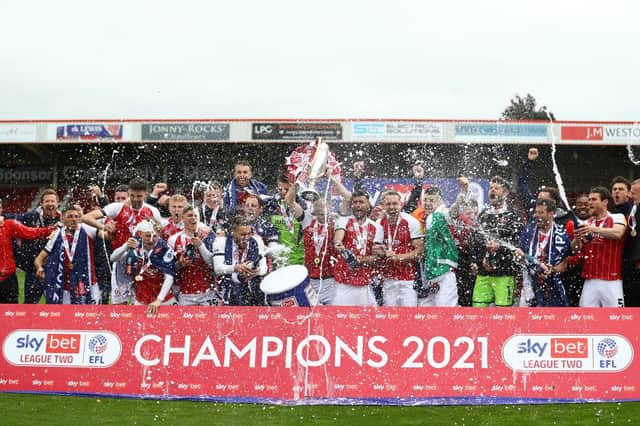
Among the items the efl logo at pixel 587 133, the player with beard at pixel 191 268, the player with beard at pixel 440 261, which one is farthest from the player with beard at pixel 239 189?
the efl logo at pixel 587 133

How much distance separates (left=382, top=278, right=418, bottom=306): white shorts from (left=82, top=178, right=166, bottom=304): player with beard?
2.55m

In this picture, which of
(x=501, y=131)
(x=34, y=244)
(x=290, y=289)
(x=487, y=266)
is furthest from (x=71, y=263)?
(x=501, y=131)

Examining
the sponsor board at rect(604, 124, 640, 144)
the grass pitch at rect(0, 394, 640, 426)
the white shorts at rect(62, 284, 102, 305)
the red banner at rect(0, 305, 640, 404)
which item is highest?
the sponsor board at rect(604, 124, 640, 144)

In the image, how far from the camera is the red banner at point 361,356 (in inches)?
230

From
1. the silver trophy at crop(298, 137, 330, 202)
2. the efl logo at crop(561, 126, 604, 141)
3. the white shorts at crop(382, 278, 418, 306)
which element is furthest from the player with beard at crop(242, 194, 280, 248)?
the efl logo at crop(561, 126, 604, 141)

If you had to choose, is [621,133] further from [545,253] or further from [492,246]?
[545,253]

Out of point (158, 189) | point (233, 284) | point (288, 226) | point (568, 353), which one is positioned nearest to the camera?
point (568, 353)

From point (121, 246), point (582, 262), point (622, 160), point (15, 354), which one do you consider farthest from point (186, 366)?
point (622, 160)

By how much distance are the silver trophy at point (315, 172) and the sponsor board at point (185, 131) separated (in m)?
13.8

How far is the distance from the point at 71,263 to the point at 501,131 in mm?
16244

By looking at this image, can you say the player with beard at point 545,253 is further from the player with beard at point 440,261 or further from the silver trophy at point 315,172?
the silver trophy at point 315,172

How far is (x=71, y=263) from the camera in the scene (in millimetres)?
7602

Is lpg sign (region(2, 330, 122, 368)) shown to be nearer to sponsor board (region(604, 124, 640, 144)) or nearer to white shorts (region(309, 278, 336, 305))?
white shorts (region(309, 278, 336, 305))

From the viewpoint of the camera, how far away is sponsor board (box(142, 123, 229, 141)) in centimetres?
2195
